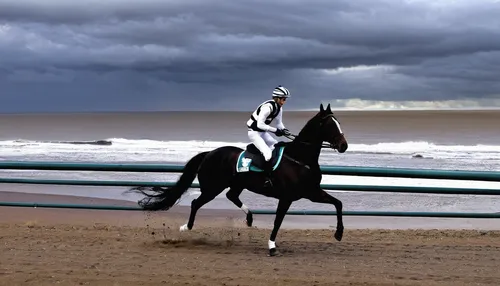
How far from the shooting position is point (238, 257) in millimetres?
7316

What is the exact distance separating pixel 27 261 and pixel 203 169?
250 centimetres

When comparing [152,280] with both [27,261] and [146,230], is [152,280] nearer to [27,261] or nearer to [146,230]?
[27,261]

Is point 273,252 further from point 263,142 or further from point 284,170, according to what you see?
point 263,142

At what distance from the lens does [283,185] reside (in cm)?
751

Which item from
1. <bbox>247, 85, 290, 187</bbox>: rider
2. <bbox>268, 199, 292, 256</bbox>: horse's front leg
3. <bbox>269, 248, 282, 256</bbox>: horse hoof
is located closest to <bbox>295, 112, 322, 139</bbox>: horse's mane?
<bbox>247, 85, 290, 187</bbox>: rider

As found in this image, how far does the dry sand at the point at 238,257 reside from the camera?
6.25 m

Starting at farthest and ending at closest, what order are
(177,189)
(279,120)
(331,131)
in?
(177,189)
(279,120)
(331,131)

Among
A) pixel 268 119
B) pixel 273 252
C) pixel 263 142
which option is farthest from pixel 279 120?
pixel 273 252

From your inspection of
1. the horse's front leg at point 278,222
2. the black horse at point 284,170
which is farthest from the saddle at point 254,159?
the horse's front leg at point 278,222

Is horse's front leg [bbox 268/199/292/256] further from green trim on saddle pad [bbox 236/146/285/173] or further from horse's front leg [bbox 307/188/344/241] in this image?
green trim on saddle pad [bbox 236/146/285/173]

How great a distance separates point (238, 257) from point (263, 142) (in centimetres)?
150

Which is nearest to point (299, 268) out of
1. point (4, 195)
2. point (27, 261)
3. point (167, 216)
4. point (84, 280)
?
point (84, 280)

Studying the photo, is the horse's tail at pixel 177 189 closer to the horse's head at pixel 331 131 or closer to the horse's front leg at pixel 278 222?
the horse's front leg at pixel 278 222

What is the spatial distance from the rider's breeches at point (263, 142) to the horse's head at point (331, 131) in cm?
73
